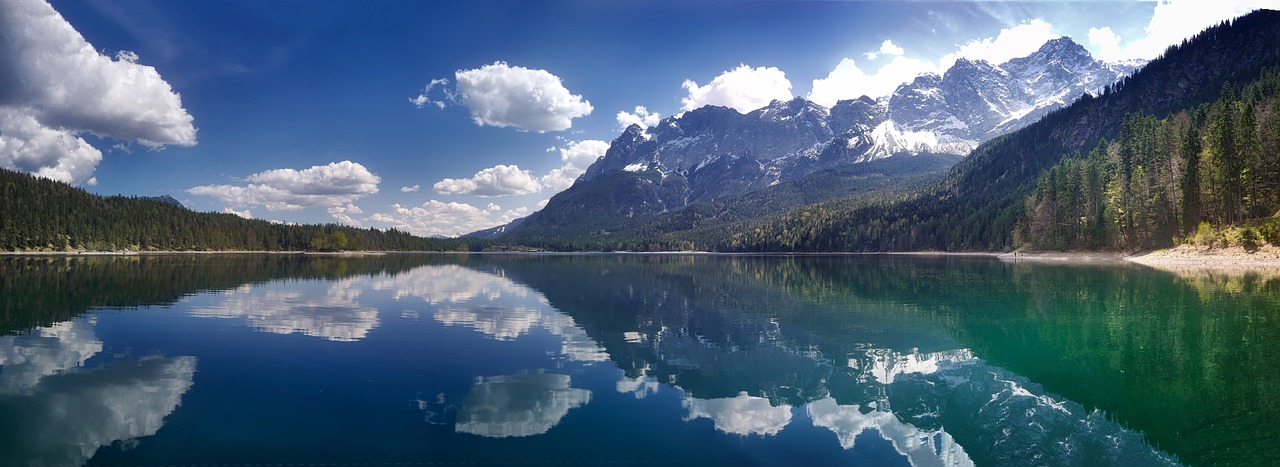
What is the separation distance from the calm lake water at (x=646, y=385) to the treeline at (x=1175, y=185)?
186ft

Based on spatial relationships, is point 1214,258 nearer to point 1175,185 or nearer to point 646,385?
point 1175,185

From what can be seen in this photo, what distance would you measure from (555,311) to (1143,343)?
30.5 meters

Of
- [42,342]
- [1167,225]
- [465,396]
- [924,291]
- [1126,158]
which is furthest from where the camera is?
[1126,158]

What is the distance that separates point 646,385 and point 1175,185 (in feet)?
388

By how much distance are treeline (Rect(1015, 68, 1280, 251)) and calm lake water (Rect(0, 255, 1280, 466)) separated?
2233 inches

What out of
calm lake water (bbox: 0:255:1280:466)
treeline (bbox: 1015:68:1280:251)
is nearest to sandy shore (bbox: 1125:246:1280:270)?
treeline (bbox: 1015:68:1280:251)

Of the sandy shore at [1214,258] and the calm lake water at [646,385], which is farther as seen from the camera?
the sandy shore at [1214,258]

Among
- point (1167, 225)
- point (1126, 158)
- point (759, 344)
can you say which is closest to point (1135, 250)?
point (1167, 225)

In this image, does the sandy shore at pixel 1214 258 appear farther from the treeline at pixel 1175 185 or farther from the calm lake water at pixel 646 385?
the calm lake water at pixel 646 385

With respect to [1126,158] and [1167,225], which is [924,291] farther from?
[1126,158]

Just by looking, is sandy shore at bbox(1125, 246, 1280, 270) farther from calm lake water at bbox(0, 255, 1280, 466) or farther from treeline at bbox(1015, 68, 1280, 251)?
calm lake water at bbox(0, 255, 1280, 466)

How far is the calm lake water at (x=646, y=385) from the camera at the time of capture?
1288 cm

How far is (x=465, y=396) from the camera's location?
16922mm

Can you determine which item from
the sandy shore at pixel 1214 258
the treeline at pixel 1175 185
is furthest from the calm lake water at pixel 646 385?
the treeline at pixel 1175 185
